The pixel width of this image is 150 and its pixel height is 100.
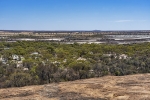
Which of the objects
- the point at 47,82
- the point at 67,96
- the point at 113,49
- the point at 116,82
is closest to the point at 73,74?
the point at 47,82

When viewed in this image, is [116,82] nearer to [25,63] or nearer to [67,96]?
[67,96]

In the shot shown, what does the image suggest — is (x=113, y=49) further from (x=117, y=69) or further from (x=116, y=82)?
(x=116, y=82)

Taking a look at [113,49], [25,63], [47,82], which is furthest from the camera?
[113,49]

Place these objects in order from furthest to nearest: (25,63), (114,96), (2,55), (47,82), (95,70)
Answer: (2,55) → (25,63) → (95,70) → (47,82) → (114,96)

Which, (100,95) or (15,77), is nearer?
(100,95)

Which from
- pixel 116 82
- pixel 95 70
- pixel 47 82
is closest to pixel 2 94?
pixel 47 82

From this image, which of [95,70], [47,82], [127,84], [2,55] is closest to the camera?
[127,84]
